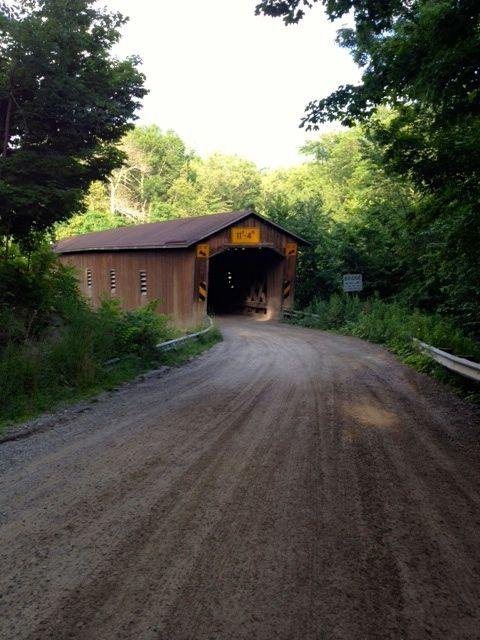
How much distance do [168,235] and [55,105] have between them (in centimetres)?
Answer: 1567

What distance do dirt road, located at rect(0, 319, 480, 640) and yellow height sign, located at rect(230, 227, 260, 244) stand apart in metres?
17.5

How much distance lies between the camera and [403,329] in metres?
14.7

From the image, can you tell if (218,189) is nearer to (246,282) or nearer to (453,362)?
(246,282)

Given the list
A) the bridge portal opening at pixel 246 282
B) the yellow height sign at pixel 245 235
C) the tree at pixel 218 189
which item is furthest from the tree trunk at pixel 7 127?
the tree at pixel 218 189

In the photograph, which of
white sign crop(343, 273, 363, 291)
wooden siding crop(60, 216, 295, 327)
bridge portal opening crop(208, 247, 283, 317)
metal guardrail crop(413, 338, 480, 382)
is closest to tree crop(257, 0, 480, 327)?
metal guardrail crop(413, 338, 480, 382)

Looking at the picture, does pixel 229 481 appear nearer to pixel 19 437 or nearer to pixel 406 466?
pixel 406 466

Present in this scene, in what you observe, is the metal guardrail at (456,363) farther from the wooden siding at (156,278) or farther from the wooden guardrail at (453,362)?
the wooden siding at (156,278)

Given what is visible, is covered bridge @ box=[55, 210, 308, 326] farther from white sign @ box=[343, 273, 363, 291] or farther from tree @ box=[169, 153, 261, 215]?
tree @ box=[169, 153, 261, 215]

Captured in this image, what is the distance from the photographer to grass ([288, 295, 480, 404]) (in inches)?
404

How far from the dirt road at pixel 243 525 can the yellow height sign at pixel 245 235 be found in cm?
1752

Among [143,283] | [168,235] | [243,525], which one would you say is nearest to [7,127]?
[243,525]

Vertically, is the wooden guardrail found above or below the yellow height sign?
below

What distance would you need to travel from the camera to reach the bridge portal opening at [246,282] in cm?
2669

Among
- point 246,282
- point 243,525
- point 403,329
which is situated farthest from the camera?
point 246,282
